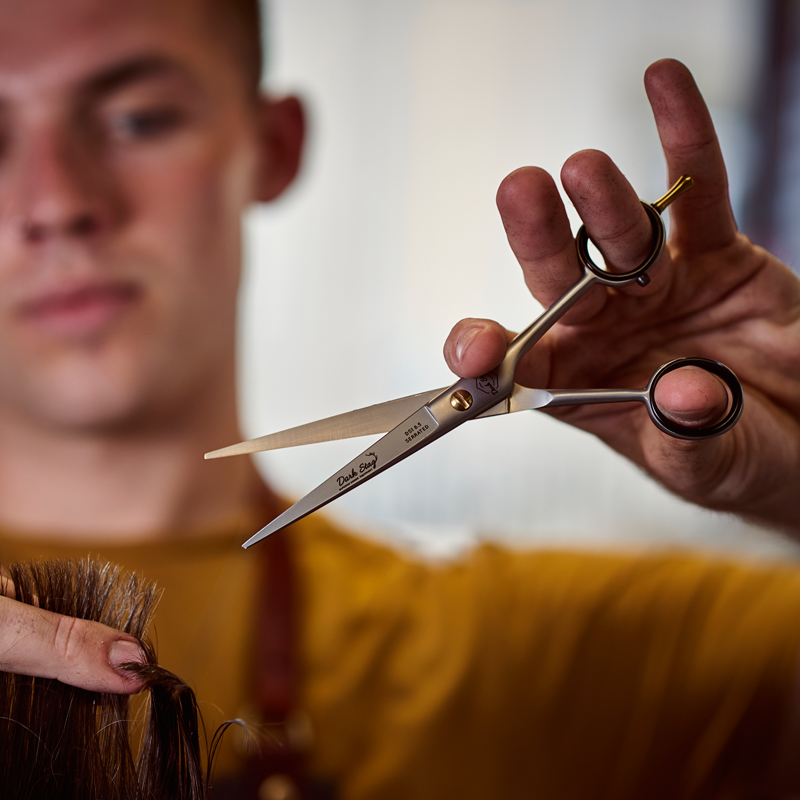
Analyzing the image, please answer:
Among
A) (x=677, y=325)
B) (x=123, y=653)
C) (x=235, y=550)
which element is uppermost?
(x=677, y=325)

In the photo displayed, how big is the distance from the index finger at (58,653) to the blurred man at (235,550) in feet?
0.85

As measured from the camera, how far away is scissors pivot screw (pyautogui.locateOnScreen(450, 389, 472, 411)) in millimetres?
500

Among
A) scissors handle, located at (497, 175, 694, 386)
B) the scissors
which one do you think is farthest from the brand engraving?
scissors handle, located at (497, 175, 694, 386)

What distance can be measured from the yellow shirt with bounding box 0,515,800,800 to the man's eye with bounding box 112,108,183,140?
20.5 inches

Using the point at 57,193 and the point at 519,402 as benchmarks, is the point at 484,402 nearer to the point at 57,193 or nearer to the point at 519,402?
the point at 519,402

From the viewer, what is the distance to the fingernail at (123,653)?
0.40 meters

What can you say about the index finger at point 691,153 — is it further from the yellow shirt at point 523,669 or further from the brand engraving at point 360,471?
the yellow shirt at point 523,669

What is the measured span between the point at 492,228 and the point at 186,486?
3.79 ft

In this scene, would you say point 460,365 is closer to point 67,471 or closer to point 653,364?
point 653,364

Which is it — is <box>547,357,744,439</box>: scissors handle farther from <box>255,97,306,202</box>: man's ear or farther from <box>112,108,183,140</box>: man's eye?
<box>255,97,306,202</box>: man's ear

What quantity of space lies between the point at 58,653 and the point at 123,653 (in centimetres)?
3

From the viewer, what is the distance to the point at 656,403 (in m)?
0.48

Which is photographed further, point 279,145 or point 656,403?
point 279,145

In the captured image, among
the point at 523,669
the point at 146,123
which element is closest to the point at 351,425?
the point at 146,123
